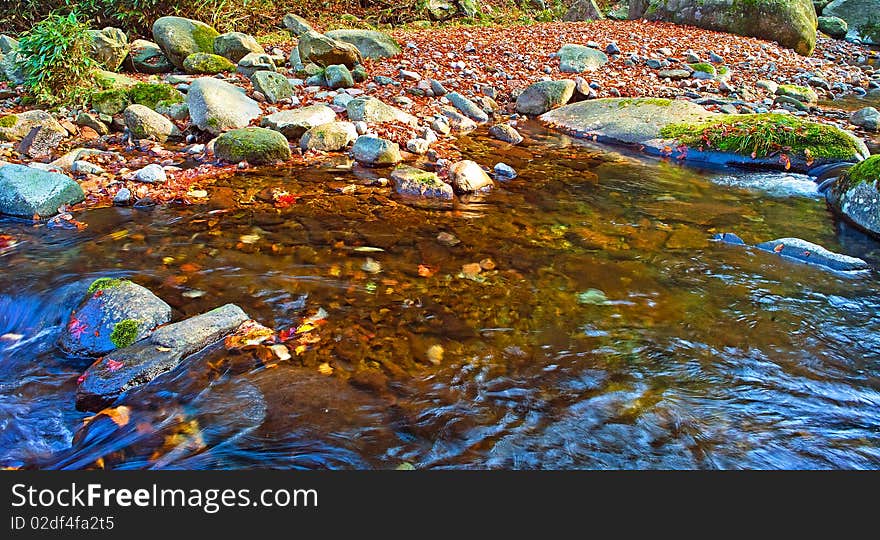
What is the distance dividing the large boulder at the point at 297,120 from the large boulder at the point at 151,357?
181 inches

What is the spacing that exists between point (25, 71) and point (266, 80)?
3.21 m

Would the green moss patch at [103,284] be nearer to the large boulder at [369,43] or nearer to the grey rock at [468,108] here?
the grey rock at [468,108]

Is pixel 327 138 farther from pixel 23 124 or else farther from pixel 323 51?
pixel 23 124

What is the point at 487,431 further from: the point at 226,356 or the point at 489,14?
the point at 489,14

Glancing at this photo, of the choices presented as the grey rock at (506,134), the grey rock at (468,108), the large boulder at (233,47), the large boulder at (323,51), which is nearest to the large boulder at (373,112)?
the grey rock at (506,134)

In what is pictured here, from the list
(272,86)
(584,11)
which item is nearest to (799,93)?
(272,86)

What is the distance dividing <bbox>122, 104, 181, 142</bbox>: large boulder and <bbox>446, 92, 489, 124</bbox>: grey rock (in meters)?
4.45

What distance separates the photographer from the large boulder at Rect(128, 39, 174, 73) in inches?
396

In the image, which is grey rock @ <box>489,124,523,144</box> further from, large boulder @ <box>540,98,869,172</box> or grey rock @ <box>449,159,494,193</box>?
grey rock @ <box>449,159,494,193</box>

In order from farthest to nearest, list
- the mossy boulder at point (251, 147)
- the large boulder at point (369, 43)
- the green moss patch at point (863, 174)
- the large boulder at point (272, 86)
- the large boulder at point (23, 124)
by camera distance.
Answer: the large boulder at point (369, 43) → the large boulder at point (272, 86) → the large boulder at point (23, 124) → the mossy boulder at point (251, 147) → the green moss patch at point (863, 174)

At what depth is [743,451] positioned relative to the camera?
258 centimetres

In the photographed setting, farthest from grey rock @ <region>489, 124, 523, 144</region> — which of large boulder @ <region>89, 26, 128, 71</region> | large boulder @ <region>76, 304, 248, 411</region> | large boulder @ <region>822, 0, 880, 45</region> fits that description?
large boulder @ <region>822, 0, 880, 45</region>

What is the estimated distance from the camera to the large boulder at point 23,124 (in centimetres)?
685

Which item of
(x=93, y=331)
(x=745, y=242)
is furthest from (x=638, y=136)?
(x=93, y=331)
